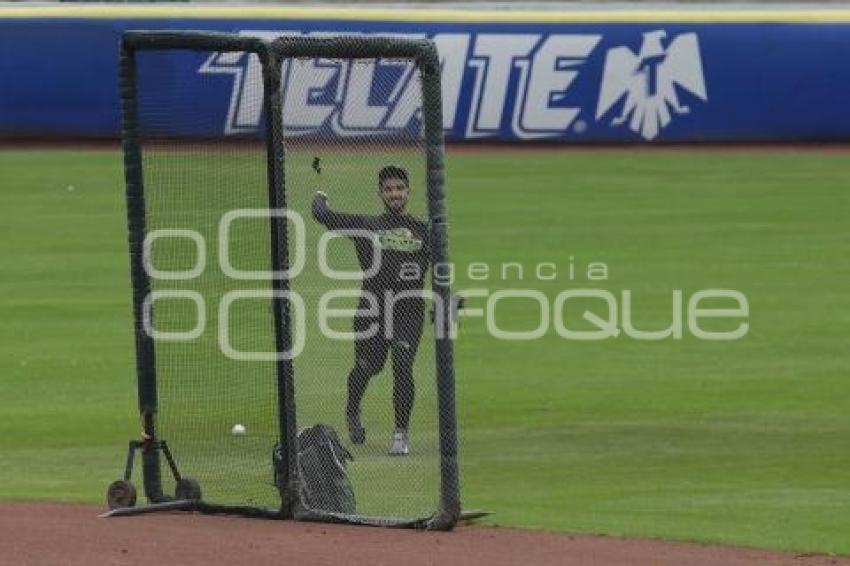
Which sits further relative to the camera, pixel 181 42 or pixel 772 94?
pixel 772 94

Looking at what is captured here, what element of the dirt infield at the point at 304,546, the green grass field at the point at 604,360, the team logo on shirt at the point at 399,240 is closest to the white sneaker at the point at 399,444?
the green grass field at the point at 604,360

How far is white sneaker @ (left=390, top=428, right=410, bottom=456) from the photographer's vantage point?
12414 millimetres

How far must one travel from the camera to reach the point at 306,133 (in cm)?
1222

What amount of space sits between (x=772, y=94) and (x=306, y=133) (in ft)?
88.6

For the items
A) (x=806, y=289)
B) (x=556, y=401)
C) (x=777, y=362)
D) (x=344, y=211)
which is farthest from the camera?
(x=806, y=289)

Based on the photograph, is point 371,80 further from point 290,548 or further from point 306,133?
point 290,548

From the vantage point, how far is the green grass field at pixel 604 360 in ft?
43.4

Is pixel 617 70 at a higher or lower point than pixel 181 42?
higher

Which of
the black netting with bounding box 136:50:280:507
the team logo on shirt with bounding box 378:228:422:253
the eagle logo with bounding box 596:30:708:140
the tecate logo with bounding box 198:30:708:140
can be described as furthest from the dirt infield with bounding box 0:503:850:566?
the eagle logo with bounding box 596:30:708:140

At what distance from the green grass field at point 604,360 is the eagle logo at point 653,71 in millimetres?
2609

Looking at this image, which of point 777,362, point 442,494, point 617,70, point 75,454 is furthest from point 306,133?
point 617,70

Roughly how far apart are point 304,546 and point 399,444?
61.6 inches

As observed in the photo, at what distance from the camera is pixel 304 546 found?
11.1 meters

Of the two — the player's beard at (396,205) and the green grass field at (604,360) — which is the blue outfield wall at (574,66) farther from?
the player's beard at (396,205)
